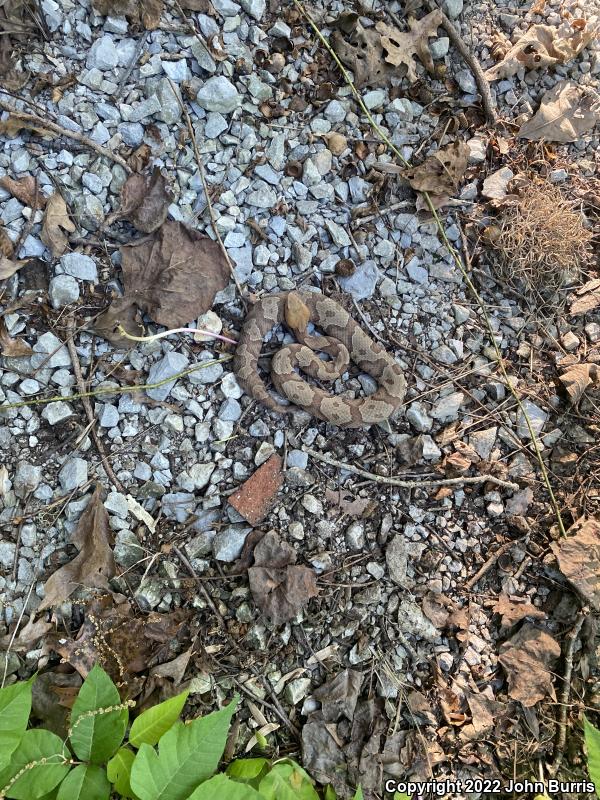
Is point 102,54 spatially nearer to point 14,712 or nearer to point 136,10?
point 136,10

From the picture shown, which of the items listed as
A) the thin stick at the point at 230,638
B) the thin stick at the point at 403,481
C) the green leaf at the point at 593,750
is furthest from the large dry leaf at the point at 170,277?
the green leaf at the point at 593,750

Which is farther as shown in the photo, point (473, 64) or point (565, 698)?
point (473, 64)

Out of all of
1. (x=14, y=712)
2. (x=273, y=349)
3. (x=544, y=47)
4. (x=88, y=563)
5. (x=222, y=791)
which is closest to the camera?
(x=222, y=791)

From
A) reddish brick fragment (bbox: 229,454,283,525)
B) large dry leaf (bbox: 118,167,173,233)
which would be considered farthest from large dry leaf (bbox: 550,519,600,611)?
large dry leaf (bbox: 118,167,173,233)

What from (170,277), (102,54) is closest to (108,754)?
(170,277)

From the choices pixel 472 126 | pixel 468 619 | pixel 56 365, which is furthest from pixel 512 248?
pixel 56 365
